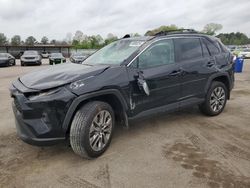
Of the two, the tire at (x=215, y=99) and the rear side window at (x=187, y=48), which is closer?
the rear side window at (x=187, y=48)

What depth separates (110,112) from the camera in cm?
363

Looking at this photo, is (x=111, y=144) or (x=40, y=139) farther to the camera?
(x=111, y=144)

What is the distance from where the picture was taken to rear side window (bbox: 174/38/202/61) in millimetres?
4648

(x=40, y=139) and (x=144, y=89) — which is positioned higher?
(x=144, y=89)

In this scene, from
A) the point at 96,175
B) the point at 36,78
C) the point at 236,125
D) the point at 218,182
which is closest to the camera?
the point at 218,182

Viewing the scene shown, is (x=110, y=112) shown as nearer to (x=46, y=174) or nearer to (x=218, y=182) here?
(x=46, y=174)

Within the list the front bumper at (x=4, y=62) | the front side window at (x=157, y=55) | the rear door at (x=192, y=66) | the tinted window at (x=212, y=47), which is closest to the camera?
the front side window at (x=157, y=55)

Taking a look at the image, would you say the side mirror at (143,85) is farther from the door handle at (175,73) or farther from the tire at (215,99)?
the tire at (215,99)

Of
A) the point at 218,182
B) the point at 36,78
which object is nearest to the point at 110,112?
the point at 36,78

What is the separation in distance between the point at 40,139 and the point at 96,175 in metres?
0.82

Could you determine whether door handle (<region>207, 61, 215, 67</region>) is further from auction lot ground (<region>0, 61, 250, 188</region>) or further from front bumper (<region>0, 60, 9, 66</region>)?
front bumper (<region>0, 60, 9, 66</region>)

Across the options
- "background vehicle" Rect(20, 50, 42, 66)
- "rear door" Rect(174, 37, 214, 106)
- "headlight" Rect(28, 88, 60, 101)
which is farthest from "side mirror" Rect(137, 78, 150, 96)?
"background vehicle" Rect(20, 50, 42, 66)

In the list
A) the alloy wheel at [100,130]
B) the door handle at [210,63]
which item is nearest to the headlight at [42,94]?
the alloy wheel at [100,130]

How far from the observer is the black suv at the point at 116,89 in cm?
318
